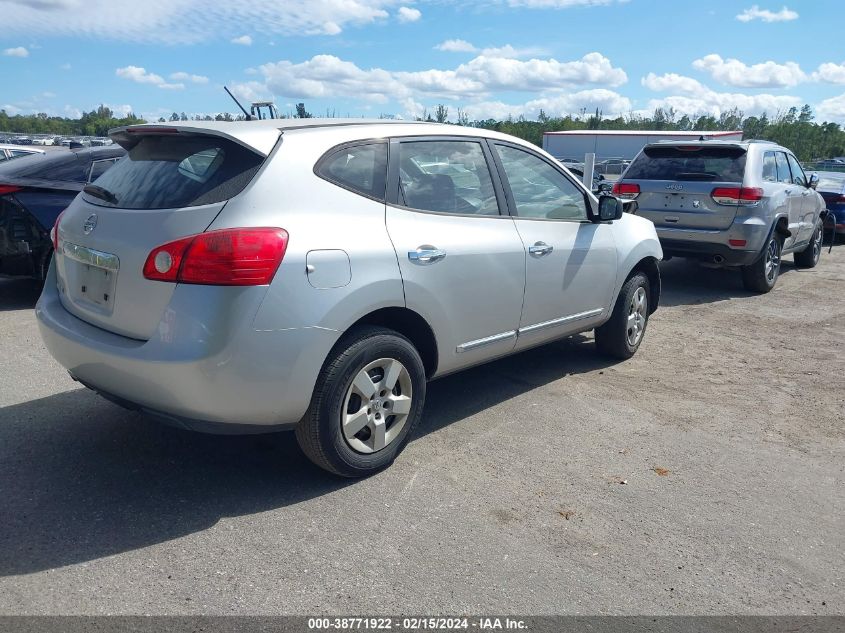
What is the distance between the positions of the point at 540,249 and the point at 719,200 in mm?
5045

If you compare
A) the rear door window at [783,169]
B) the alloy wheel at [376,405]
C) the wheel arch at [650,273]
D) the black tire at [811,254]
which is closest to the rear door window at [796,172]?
the rear door window at [783,169]

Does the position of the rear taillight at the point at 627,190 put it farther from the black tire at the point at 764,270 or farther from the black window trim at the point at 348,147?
the black window trim at the point at 348,147

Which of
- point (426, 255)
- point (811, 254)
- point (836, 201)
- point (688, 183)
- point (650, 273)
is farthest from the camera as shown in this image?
point (836, 201)

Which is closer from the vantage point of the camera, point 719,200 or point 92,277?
Answer: point 92,277

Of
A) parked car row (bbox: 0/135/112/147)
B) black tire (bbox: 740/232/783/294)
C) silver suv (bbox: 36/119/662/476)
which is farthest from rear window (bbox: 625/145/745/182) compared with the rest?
parked car row (bbox: 0/135/112/147)

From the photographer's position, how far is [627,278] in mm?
5988

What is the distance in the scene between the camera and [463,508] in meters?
3.63

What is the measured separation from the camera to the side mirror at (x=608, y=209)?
5395 mm

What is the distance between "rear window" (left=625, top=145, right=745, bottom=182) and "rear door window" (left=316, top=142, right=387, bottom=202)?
6.32 metres

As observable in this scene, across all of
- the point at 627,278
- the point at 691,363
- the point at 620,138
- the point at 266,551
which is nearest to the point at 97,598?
the point at 266,551

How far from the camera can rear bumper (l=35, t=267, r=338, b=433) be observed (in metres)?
3.20

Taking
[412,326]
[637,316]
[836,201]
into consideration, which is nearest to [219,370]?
[412,326]

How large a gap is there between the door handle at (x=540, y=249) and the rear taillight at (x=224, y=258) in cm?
197

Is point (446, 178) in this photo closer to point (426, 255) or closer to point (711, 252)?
point (426, 255)
